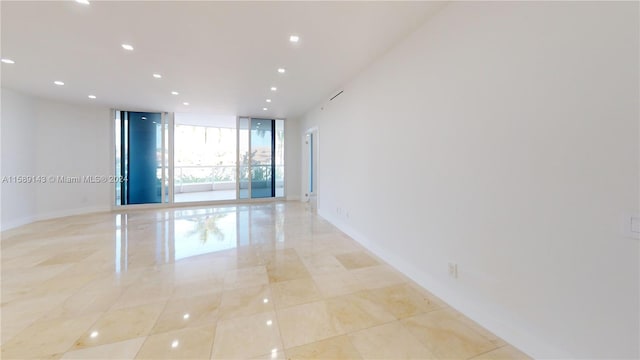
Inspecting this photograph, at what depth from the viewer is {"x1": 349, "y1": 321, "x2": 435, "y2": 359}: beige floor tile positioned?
1.66m

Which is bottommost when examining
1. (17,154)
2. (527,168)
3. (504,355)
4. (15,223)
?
(504,355)

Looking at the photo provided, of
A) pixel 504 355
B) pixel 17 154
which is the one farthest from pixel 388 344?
pixel 17 154

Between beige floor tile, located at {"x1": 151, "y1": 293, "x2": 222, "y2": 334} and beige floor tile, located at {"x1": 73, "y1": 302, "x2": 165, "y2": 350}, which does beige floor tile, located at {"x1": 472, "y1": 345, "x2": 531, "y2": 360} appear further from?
beige floor tile, located at {"x1": 73, "y1": 302, "x2": 165, "y2": 350}

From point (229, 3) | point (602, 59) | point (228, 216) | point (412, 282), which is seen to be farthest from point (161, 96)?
point (602, 59)

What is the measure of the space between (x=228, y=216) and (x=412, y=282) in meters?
4.55

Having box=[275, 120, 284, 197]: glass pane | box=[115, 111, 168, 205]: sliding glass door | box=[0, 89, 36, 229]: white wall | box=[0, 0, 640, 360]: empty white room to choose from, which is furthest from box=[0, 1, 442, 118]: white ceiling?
box=[275, 120, 284, 197]: glass pane

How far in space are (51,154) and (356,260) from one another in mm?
7265

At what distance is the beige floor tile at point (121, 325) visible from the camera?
1799 millimetres

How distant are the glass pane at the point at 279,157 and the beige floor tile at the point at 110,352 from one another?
6470 mm

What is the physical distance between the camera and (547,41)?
1533 millimetres

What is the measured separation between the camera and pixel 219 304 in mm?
2256

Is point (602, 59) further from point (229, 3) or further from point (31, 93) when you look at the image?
point (31, 93)

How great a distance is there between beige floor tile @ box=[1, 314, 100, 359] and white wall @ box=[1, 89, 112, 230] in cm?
465

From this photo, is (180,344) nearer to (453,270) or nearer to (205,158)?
(453,270)
